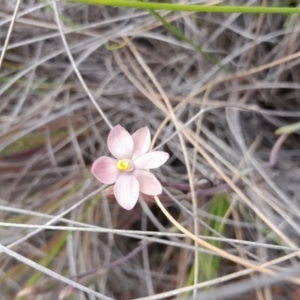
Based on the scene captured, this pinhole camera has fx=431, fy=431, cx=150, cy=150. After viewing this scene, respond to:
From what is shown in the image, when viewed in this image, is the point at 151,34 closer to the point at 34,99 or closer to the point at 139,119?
the point at 139,119

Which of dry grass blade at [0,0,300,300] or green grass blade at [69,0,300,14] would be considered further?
dry grass blade at [0,0,300,300]

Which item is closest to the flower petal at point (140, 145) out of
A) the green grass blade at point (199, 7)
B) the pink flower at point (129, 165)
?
the pink flower at point (129, 165)

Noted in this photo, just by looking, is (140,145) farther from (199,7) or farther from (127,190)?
(199,7)

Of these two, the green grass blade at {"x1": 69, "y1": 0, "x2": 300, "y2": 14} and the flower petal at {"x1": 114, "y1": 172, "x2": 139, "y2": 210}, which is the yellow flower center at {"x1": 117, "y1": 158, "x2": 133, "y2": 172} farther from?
the green grass blade at {"x1": 69, "y1": 0, "x2": 300, "y2": 14}

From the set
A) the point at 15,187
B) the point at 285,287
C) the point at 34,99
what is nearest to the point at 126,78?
the point at 34,99

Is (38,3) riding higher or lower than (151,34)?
higher

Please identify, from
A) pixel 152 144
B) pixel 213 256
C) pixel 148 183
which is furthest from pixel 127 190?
pixel 213 256

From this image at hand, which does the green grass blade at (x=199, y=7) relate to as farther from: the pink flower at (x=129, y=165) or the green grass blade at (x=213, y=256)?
the green grass blade at (x=213, y=256)

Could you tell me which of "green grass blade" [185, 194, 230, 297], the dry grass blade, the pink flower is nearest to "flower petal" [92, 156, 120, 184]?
the pink flower
